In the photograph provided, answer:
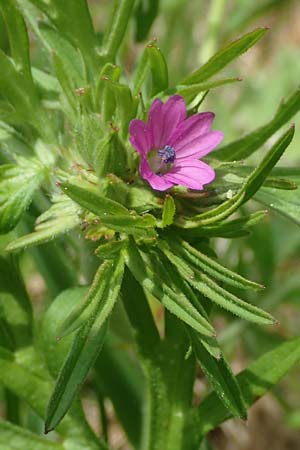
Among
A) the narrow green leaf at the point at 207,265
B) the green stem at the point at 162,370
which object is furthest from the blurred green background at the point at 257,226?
the narrow green leaf at the point at 207,265

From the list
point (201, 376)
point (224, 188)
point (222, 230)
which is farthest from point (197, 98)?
point (201, 376)

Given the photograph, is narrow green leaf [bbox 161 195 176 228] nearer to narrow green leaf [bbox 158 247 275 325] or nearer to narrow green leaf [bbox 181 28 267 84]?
narrow green leaf [bbox 158 247 275 325]

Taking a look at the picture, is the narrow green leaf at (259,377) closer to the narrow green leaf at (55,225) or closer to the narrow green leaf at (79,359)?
the narrow green leaf at (79,359)

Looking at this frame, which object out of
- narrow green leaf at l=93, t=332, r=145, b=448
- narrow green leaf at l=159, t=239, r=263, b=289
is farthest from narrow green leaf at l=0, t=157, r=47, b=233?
narrow green leaf at l=93, t=332, r=145, b=448

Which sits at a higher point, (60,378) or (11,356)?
(60,378)

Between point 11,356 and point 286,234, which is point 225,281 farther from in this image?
point 286,234

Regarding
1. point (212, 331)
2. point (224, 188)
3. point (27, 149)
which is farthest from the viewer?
point (27, 149)
